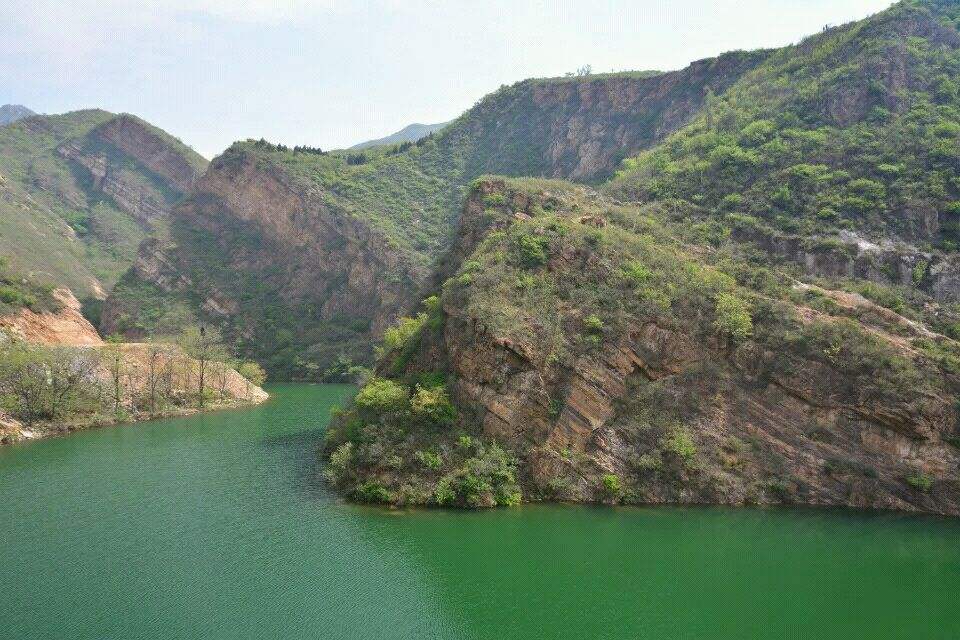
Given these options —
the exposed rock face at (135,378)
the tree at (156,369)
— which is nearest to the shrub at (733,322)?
the exposed rock face at (135,378)

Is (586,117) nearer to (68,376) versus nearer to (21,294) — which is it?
(21,294)

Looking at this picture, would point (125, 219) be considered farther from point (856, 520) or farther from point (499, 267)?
point (856, 520)

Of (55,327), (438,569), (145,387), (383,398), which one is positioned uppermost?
(383,398)

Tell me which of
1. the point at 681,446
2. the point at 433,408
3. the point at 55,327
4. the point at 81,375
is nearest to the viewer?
the point at 681,446

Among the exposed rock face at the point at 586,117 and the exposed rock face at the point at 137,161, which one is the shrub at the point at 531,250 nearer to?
the exposed rock face at the point at 586,117

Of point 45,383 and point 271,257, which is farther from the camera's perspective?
point 271,257

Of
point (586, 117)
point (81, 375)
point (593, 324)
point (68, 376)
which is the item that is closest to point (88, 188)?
point (81, 375)

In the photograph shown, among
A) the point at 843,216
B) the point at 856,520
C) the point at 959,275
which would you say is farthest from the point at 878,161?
the point at 856,520
